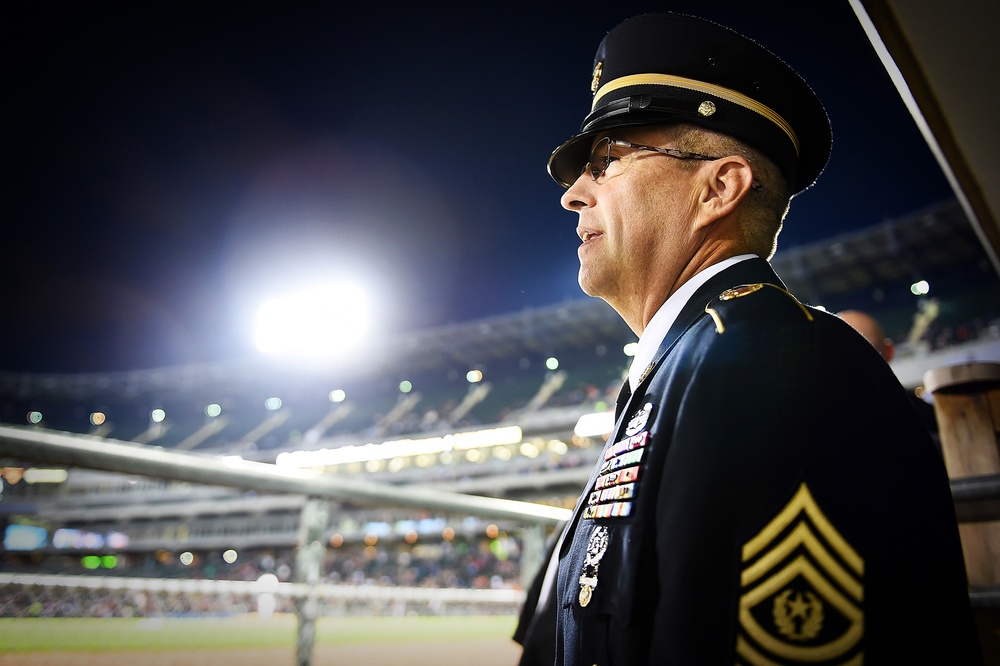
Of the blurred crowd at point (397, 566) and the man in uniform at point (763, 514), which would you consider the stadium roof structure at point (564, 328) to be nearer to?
the blurred crowd at point (397, 566)

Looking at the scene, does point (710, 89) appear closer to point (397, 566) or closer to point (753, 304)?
point (753, 304)

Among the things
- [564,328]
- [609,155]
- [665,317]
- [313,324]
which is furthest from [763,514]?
[313,324]

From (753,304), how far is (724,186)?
510 mm

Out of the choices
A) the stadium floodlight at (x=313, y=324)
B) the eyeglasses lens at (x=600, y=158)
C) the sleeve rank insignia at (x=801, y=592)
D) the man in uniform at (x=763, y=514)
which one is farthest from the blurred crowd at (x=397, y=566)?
the sleeve rank insignia at (x=801, y=592)

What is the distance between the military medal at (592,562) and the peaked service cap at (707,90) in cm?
96

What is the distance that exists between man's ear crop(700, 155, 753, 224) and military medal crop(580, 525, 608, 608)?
82cm

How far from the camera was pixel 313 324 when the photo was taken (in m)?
41.9

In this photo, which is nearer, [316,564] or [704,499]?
[704,499]

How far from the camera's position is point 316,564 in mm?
2379

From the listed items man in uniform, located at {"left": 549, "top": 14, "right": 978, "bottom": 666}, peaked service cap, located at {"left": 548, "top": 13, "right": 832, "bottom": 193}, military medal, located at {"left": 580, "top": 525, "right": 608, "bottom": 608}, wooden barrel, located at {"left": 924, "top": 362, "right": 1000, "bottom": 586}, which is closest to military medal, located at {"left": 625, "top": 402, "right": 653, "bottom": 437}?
man in uniform, located at {"left": 549, "top": 14, "right": 978, "bottom": 666}

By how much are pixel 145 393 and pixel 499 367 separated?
26.5 meters

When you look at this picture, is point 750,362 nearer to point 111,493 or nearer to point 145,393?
point 111,493

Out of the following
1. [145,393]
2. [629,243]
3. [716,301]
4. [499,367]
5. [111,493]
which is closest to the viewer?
[716,301]

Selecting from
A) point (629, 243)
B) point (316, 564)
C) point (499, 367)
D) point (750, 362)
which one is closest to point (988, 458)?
point (629, 243)
